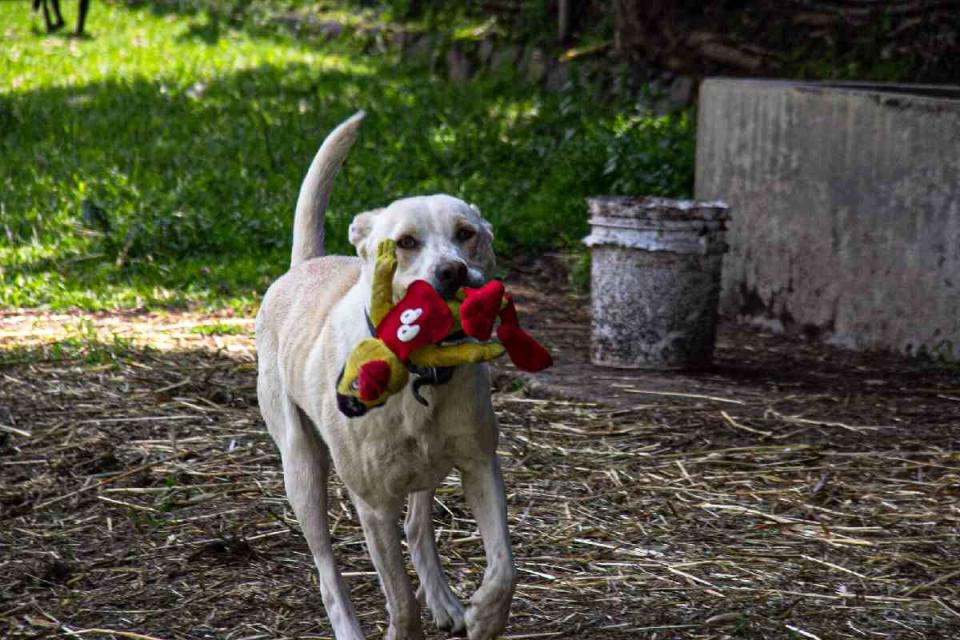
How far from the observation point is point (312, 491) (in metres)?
3.95

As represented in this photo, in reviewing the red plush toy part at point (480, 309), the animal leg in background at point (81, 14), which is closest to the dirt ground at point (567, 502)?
the red plush toy part at point (480, 309)

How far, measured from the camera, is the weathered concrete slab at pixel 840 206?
6727 millimetres

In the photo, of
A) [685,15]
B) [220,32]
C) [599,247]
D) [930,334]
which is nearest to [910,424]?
[930,334]

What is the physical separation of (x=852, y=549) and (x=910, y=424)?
57.5 inches

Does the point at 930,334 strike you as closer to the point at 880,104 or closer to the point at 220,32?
the point at 880,104

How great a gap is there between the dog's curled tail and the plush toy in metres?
1.16

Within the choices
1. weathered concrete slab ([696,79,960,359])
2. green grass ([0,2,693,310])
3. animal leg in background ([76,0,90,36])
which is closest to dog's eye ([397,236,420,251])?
weathered concrete slab ([696,79,960,359])

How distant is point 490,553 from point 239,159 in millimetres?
7891

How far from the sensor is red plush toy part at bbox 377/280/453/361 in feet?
10.2

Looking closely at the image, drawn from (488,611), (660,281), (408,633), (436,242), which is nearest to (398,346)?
(436,242)

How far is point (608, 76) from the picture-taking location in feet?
41.6

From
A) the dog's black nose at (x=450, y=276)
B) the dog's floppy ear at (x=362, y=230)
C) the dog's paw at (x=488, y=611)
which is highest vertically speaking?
the dog's floppy ear at (x=362, y=230)

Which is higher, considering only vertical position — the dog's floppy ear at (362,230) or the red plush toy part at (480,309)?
the dog's floppy ear at (362,230)

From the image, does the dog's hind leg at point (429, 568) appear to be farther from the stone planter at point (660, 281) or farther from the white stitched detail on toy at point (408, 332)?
the stone planter at point (660, 281)
